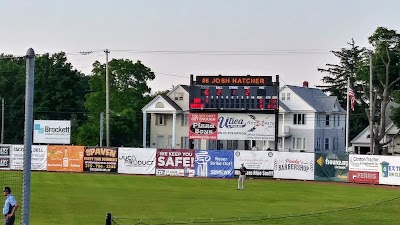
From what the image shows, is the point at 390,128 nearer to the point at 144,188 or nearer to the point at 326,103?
the point at 326,103

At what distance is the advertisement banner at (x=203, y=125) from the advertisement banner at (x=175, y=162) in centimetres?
485

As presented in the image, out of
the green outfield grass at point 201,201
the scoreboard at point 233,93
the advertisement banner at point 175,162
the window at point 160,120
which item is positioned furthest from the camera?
the window at point 160,120

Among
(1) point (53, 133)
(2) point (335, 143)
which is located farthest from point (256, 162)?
(2) point (335, 143)

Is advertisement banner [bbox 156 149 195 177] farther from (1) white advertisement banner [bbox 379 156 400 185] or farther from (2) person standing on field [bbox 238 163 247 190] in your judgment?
(1) white advertisement banner [bbox 379 156 400 185]

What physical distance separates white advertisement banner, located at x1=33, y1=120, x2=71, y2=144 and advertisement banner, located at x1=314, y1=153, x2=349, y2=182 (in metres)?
23.8

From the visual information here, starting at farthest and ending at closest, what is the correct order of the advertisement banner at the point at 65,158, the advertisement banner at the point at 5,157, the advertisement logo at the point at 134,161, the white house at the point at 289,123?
the white house at the point at 289,123 < the advertisement banner at the point at 65,158 < the advertisement banner at the point at 5,157 < the advertisement logo at the point at 134,161

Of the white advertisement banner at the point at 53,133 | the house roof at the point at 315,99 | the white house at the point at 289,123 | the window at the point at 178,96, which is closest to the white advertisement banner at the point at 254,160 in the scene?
the white advertisement banner at the point at 53,133

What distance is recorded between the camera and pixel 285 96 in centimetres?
8212

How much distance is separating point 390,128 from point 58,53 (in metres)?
42.0

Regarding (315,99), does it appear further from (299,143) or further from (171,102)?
(171,102)

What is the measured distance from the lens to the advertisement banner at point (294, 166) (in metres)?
52.6

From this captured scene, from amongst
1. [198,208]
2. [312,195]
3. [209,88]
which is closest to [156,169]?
[209,88]

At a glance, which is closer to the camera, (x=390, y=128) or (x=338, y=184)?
(x=338, y=184)

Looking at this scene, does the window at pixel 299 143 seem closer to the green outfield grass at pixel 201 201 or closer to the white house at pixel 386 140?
the white house at pixel 386 140
